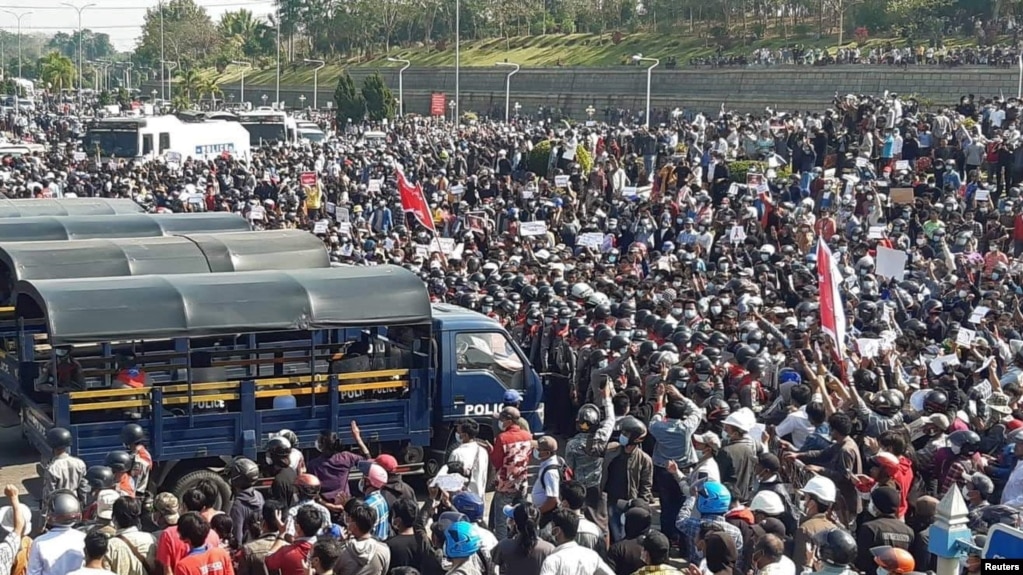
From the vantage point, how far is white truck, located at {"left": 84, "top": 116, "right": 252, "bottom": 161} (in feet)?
136

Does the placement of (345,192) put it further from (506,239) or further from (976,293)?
(976,293)

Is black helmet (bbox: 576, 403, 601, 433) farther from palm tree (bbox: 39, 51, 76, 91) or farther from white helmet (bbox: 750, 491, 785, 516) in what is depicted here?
palm tree (bbox: 39, 51, 76, 91)

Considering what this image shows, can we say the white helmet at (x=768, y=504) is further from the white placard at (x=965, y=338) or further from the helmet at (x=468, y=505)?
the white placard at (x=965, y=338)

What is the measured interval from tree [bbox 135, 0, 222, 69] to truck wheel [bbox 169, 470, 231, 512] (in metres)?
113

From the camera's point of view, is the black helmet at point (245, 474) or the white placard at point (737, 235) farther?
the white placard at point (737, 235)

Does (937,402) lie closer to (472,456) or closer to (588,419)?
(588,419)

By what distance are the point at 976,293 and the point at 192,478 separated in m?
9.43

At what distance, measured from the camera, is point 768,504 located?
27.0 ft

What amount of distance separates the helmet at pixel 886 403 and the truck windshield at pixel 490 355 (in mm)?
3805

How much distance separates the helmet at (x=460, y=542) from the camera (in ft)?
24.3

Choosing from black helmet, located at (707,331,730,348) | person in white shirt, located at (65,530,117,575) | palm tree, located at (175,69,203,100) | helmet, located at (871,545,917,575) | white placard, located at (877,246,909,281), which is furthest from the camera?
palm tree, located at (175,69,203,100)

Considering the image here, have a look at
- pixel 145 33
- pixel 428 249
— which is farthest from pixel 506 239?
pixel 145 33

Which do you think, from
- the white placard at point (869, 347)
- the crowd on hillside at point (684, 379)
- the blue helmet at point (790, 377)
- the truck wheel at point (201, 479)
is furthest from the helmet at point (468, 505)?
the white placard at point (869, 347)

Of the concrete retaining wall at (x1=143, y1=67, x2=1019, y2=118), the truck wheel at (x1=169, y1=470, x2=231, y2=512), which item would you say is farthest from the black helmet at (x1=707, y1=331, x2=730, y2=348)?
the concrete retaining wall at (x1=143, y1=67, x2=1019, y2=118)
